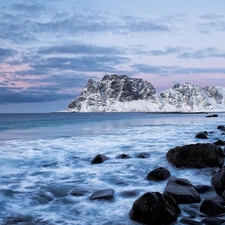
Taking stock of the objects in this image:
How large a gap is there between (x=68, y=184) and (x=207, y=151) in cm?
558

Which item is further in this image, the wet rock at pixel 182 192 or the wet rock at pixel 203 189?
the wet rock at pixel 203 189

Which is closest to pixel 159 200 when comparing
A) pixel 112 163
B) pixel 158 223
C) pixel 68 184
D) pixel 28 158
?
pixel 158 223

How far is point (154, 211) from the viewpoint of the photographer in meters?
5.41

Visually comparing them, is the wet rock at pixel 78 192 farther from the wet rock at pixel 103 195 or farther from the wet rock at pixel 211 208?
the wet rock at pixel 211 208

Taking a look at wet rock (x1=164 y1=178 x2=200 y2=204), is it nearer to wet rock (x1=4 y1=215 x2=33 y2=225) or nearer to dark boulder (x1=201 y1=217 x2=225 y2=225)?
dark boulder (x1=201 y1=217 x2=225 y2=225)

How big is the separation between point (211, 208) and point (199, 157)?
16.1 ft

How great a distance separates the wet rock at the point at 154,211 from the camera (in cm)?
537

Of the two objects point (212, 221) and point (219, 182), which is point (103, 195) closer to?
point (212, 221)

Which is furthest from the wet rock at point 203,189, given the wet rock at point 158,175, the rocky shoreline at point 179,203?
the wet rock at point 158,175

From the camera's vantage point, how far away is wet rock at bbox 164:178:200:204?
253 inches

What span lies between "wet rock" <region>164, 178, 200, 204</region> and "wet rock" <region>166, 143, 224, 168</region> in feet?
11.0

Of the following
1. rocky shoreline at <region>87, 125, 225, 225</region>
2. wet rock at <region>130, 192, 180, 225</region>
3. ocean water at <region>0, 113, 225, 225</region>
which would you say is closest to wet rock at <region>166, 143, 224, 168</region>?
ocean water at <region>0, 113, 225, 225</region>

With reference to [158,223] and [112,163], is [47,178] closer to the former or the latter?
[112,163]

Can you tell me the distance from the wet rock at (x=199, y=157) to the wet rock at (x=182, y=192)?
3338 millimetres
